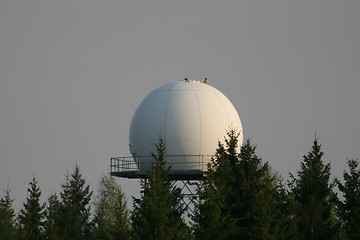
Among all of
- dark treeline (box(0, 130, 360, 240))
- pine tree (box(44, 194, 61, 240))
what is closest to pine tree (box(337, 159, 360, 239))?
dark treeline (box(0, 130, 360, 240))

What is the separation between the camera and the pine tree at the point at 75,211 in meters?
56.8

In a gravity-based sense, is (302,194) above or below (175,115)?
below

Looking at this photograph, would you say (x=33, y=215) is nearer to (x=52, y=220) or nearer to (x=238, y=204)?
(x=52, y=220)

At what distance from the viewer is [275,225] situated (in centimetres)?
3966

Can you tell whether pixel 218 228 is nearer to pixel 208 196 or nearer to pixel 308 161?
pixel 208 196

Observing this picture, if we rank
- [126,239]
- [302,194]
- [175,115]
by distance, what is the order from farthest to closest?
[175,115]
[302,194]
[126,239]

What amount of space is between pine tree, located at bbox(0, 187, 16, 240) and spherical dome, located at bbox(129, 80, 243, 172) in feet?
27.0

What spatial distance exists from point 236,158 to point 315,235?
5.28 metres

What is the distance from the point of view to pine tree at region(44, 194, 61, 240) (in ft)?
161

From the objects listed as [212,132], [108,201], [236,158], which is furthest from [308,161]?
[108,201]

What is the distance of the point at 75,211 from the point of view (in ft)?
195

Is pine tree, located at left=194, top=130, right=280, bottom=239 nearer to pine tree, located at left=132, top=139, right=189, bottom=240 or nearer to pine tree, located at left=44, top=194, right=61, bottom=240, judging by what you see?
pine tree, located at left=132, top=139, right=189, bottom=240

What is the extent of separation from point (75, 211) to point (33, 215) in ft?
21.5

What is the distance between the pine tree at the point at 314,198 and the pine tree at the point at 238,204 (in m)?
2.97
